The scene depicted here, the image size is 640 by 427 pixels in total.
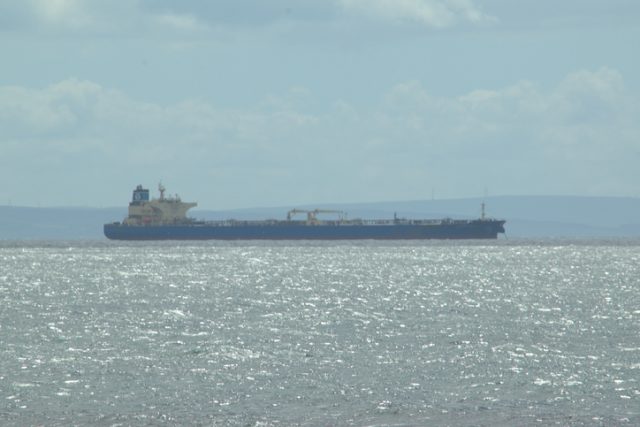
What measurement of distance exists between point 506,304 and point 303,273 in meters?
41.9

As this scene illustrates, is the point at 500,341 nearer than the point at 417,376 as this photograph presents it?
No

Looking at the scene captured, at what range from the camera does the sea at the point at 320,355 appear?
32594 mm

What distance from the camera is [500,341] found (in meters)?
48.0

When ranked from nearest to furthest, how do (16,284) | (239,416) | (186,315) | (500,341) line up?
(239,416)
(500,341)
(186,315)
(16,284)

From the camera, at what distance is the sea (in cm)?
3259

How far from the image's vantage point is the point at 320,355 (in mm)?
44000

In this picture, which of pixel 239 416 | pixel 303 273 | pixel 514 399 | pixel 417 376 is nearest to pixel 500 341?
pixel 417 376

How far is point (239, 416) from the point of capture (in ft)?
105

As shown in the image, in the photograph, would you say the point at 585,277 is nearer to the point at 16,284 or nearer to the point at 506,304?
the point at 506,304

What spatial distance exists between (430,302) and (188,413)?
38.7m

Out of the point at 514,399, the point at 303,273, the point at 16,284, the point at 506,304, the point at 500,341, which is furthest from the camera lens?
the point at 303,273

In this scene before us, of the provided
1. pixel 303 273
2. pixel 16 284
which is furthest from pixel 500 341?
pixel 303 273

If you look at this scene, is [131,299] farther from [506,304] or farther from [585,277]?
[585,277]

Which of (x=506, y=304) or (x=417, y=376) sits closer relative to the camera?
(x=417, y=376)
